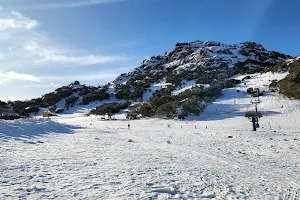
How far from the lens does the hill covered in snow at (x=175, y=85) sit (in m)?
60.7

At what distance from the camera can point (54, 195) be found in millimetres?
6465

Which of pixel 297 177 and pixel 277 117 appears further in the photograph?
pixel 277 117

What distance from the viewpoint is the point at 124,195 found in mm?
6605

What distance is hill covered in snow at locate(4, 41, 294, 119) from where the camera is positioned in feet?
199

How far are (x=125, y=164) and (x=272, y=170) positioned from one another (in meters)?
6.02

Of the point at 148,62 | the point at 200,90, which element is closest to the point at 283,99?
the point at 200,90

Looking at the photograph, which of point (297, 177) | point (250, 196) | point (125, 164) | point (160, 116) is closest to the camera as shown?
point (250, 196)

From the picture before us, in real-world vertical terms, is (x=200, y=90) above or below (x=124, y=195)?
above

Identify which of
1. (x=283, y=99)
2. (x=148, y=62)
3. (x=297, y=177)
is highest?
(x=148, y=62)

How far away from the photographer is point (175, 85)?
93500 mm

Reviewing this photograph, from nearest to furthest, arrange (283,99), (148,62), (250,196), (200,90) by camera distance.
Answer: (250,196), (283,99), (200,90), (148,62)

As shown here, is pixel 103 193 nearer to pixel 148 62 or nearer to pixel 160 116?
pixel 160 116

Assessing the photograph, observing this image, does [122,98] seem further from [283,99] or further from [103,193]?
[103,193]

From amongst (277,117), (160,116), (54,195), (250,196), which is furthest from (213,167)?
(160,116)
